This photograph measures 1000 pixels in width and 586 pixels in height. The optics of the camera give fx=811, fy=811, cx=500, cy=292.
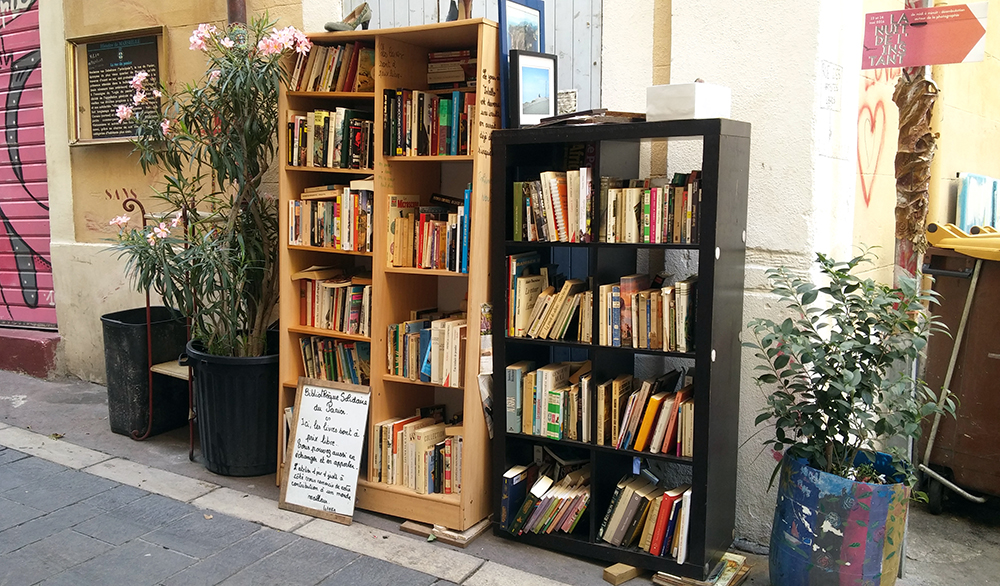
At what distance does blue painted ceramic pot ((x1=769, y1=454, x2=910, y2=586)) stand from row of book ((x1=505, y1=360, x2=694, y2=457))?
1.45ft

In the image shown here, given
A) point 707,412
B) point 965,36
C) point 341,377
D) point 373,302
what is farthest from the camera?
point 341,377

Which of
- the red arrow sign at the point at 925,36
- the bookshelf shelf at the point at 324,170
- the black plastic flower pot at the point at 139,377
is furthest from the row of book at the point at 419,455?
the red arrow sign at the point at 925,36

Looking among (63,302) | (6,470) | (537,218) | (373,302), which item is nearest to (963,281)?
(537,218)

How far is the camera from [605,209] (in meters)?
3.20

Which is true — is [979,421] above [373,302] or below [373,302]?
below

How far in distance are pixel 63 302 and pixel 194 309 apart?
232 centimetres

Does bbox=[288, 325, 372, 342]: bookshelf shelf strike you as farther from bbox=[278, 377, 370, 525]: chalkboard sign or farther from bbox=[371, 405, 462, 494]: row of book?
bbox=[371, 405, 462, 494]: row of book

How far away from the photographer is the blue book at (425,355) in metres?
3.69

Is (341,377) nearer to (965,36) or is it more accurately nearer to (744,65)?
(744,65)

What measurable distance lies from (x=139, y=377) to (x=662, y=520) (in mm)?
3205

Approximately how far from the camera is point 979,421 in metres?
3.79

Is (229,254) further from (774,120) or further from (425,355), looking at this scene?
(774,120)

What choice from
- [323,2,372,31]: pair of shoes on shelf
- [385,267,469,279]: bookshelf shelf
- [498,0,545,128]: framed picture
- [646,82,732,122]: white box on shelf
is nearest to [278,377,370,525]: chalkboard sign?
[385,267,469,279]: bookshelf shelf

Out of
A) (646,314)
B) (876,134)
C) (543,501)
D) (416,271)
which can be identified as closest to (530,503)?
(543,501)
